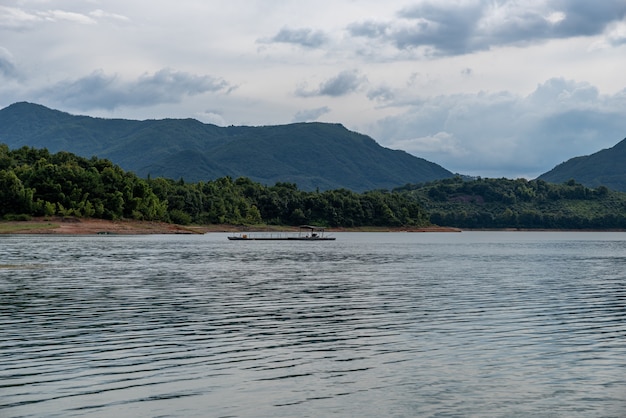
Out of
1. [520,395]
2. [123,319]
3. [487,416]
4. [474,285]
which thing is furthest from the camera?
[474,285]

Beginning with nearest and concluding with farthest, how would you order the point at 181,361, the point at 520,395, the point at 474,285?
the point at 520,395, the point at 181,361, the point at 474,285

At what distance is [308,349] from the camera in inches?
1296

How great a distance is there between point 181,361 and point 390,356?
28.7 feet

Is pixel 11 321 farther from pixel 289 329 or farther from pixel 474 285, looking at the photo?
pixel 474 285

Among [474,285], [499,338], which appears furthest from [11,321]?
[474,285]

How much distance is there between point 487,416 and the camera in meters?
22.0

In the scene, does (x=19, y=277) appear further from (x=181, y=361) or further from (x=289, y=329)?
(x=181, y=361)

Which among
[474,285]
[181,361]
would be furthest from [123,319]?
[474,285]

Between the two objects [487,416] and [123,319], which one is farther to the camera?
[123,319]

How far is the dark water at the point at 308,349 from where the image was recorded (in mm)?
23438

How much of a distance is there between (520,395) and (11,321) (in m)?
28.7

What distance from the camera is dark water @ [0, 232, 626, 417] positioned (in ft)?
76.9

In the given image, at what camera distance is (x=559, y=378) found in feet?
89.1

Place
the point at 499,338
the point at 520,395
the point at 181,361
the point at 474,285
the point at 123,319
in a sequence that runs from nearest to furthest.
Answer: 1. the point at 520,395
2. the point at 181,361
3. the point at 499,338
4. the point at 123,319
5. the point at 474,285
